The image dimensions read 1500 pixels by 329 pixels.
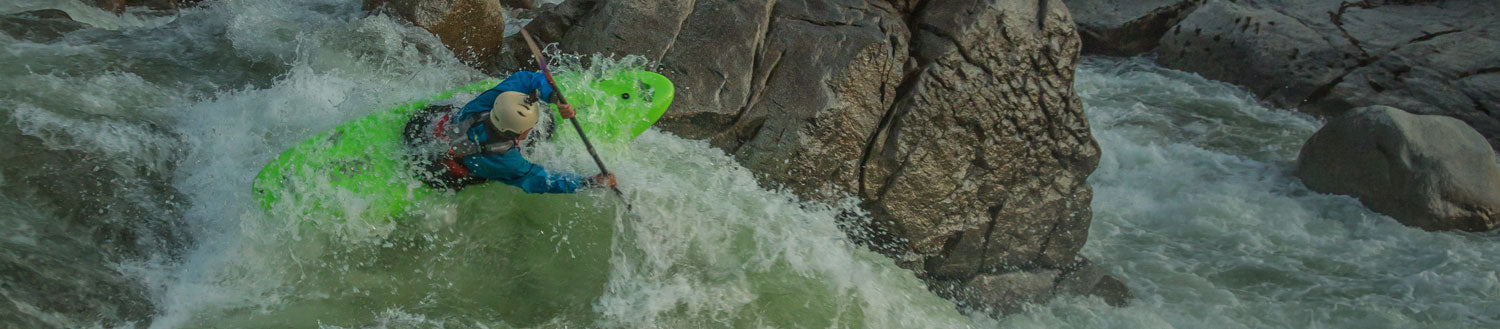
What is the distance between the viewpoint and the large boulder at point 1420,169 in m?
6.41

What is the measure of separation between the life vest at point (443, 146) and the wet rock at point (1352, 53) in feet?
25.8

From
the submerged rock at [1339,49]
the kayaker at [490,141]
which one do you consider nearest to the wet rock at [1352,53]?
the submerged rock at [1339,49]

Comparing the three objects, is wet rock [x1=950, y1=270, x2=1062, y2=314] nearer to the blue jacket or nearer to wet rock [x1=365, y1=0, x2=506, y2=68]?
the blue jacket

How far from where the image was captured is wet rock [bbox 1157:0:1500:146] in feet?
26.0

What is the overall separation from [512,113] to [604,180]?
600mm

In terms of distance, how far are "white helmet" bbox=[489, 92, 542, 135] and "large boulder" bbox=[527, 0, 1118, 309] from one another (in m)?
1.22

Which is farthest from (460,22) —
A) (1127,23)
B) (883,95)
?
(1127,23)

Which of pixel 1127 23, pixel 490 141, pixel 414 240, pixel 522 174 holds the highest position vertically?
pixel 490 141

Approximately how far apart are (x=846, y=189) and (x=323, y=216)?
8.84 ft

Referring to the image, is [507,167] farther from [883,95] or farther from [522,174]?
[883,95]

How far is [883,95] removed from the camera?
4871 millimetres

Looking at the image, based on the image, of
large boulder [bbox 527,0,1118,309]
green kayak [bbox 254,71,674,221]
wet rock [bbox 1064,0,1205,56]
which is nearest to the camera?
green kayak [bbox 254,71,674,221]

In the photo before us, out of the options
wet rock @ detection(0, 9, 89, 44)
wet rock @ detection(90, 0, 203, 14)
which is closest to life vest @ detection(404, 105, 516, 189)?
wet rock @ detection(0, 9, 89, 44)

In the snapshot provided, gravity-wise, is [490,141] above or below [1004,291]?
above
